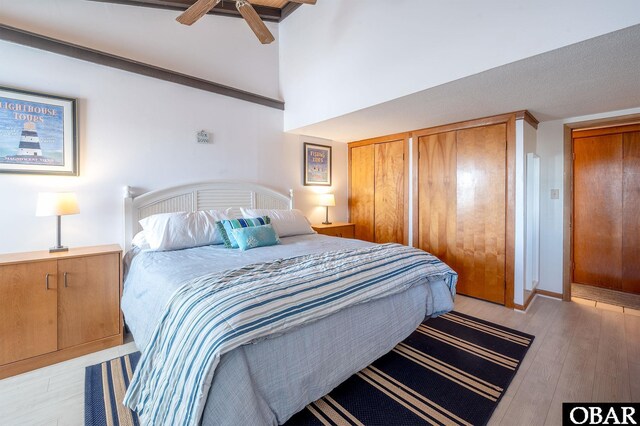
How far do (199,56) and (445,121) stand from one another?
2952mm

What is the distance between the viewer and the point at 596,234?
146 inches

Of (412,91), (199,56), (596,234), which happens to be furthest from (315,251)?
(596,234)

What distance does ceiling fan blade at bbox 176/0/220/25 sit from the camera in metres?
2.02

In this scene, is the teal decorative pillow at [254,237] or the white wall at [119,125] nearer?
the white wall at [119,125]

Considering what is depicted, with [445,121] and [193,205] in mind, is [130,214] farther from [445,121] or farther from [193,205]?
[445,121]

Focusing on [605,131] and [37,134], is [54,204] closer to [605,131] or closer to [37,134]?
[37,134]

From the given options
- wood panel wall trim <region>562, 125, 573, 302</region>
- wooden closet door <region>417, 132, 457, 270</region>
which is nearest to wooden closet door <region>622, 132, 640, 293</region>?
wood panel wall trim <region>562, 125, 573, 302</region>

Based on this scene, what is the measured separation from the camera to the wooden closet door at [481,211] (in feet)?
10.2

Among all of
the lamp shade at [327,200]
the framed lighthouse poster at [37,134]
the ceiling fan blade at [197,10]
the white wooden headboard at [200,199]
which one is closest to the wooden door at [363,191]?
the lamp shade at [327,200]

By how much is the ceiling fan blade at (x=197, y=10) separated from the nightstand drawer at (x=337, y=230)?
2.64m

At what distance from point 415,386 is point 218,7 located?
4.30 m

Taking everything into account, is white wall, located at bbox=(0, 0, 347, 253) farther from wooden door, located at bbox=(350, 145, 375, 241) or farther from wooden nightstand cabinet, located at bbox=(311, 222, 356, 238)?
wooden door, located at bbox=(350, 145, 375, 241)

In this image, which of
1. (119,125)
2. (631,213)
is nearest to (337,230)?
(119,125)

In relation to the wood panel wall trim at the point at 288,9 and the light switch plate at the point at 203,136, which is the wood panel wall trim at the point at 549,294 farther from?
the wood panel wall trim at the point at 288,9
